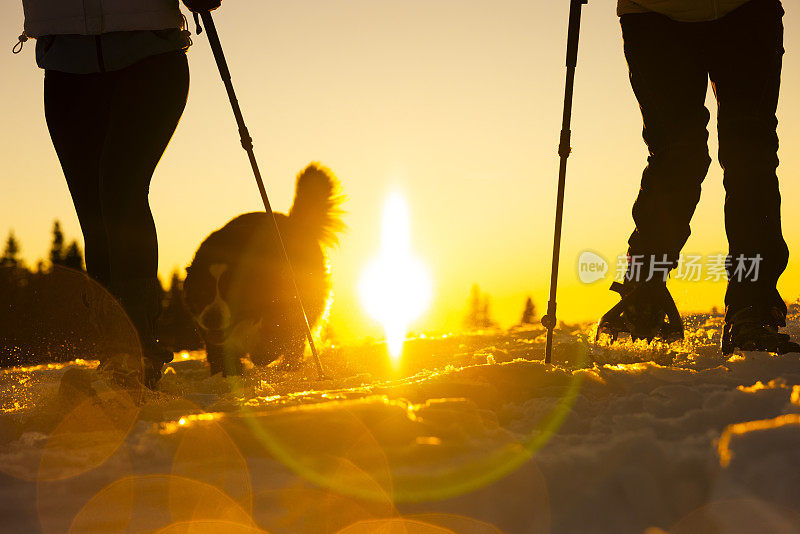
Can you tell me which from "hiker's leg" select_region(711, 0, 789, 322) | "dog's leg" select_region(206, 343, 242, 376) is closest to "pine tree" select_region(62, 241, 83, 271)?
"dog's leg" select_region(206, 343, 242, 376)

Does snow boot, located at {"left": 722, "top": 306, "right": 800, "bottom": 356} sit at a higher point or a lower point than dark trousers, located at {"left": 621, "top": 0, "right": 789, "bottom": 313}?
lower

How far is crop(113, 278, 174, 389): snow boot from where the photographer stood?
146 inches

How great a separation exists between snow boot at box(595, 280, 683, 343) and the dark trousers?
15.1 inches

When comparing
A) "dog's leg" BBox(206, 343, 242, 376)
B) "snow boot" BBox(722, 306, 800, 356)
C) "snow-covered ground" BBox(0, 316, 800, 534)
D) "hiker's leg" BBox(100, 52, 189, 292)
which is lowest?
"dog's leg" BBox(206, 343, 242, 376)

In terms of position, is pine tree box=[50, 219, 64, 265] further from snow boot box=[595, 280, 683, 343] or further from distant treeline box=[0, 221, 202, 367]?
snow boot box=[595, 280, 683, 343]

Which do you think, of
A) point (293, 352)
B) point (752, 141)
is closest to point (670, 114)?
point (752, 141)

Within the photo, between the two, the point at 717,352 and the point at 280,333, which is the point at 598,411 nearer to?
the point at 717,352

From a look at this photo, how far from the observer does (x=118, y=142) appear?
145 inches

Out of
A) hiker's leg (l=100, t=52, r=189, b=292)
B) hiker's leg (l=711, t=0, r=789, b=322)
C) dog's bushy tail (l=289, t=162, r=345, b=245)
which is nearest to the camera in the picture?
hiker's leg (l=100, t=52, r=189, b=292)

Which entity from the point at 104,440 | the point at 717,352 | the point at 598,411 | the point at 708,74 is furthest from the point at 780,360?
the point at 104,440

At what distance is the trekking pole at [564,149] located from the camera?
159 inches

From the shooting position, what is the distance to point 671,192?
14.6ft

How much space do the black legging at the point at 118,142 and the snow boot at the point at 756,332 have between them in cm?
325

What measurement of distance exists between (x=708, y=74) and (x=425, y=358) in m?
2.89
